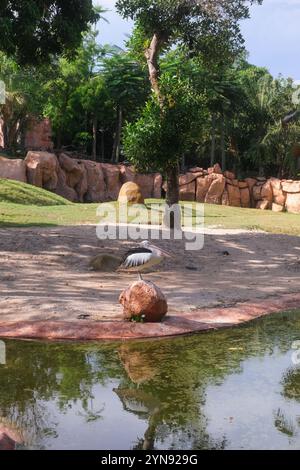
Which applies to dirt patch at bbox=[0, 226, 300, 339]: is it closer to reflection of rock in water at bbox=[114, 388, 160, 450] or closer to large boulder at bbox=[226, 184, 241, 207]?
reflection of rock in water at bbox=[114, 388, 160, 450]

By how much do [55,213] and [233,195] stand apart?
17.1m

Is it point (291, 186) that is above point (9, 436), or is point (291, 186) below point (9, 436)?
above

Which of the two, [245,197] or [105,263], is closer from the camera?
[105,263]

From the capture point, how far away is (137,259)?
31.3ft

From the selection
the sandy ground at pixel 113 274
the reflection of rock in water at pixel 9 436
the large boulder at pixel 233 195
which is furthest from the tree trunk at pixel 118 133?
the reflection of rock in water at pixel 9 436

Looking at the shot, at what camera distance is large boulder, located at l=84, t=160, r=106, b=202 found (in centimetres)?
3359

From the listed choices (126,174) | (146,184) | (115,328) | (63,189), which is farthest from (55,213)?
(115,328)

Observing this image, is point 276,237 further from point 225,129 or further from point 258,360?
point 225,129

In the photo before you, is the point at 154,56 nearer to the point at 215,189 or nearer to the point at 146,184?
the point at 146,184

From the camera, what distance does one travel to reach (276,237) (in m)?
17.7

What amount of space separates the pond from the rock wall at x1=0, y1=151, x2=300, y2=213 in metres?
23.8

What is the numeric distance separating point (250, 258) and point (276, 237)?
3100 millimetres

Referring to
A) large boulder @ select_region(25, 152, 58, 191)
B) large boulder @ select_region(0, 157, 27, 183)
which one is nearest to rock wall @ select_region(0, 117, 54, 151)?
large boulder @ select_region(25, 152, 58, 191)

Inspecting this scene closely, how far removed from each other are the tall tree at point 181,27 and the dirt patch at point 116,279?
157 inches
